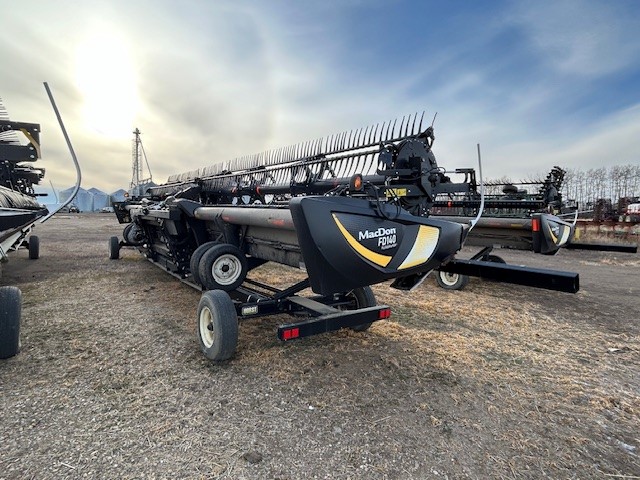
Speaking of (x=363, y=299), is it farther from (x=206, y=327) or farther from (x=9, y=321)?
(x=9, y=321)

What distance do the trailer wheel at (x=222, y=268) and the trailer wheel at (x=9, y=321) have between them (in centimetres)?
154

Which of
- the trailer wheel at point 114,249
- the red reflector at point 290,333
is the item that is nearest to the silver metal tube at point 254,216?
the red reflector at point 290,333

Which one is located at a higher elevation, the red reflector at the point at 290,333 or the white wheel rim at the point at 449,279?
the red reflector at the point at 290,333

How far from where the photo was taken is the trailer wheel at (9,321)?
10.6 ft

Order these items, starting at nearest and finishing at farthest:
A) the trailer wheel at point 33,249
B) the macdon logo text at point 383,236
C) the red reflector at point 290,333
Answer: the macdon logo text at point 383,236 < the red reflector at point 290,333 < the trailer wheel at point 33,249

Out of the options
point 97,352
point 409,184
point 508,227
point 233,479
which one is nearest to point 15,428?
point 97,352

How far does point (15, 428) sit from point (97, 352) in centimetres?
123

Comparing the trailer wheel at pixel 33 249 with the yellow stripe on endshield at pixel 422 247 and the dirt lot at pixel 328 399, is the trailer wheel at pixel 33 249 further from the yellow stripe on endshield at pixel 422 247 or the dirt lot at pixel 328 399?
the yellow stripe on endshield at pixel 422 247

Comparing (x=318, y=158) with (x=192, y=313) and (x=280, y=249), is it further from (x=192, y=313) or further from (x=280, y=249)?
(x=192, y=313)

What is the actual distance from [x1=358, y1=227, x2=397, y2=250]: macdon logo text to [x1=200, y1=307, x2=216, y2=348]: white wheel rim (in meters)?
1.67

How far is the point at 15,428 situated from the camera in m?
2.36

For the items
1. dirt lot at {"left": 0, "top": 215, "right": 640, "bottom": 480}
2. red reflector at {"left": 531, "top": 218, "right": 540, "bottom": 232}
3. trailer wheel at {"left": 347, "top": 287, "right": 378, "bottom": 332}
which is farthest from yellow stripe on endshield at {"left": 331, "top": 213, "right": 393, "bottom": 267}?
red reflector at {"left": 531, "top": 218, "right": 540, "bottom": 232}

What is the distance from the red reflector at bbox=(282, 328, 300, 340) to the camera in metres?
2.86

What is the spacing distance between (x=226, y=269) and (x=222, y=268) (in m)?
0.06
